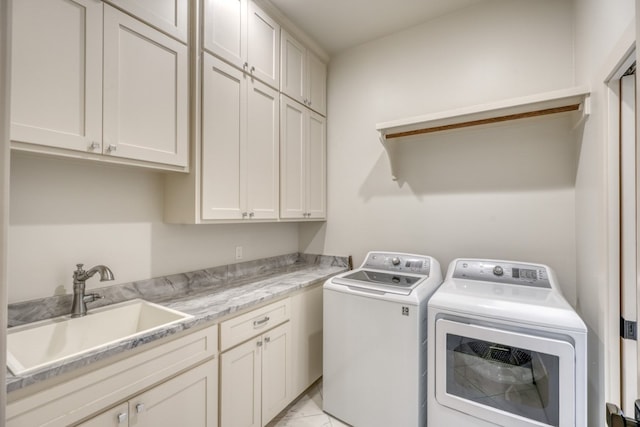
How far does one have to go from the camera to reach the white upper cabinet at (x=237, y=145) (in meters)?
1.73

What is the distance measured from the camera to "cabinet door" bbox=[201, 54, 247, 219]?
1.71 meters

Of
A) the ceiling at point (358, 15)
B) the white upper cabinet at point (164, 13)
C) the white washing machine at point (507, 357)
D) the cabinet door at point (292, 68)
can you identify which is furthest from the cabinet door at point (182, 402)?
the ceiling at point (358, 15)

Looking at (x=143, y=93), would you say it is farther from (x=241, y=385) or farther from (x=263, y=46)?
(x=241, y=385)

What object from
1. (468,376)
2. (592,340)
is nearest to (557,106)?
(592,340)

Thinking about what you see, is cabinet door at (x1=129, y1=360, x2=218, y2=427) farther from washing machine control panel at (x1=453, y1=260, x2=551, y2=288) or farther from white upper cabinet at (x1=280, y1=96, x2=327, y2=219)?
washing machine control panel at (x1=453, y1=260, x2=551, y2=288)

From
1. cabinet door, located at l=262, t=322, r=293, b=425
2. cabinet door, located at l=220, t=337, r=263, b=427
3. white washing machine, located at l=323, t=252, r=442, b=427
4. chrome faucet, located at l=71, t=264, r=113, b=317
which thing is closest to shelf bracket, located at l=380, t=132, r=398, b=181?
white washing machine, located at l=323, t=252, r=442, b=427

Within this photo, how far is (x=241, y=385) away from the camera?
164 centimetres

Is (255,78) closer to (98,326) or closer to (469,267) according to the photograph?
(98,326)

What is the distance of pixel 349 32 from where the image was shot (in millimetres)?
2502

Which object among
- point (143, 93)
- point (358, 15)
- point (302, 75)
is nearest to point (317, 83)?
point (302, 75)

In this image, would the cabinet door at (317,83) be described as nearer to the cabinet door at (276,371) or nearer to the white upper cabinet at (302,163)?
the white upper cabinet at (302,163)

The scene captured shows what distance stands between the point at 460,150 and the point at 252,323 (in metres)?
1.90

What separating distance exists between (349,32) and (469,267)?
6.88 feet

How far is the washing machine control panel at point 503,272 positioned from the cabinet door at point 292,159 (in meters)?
1.28
